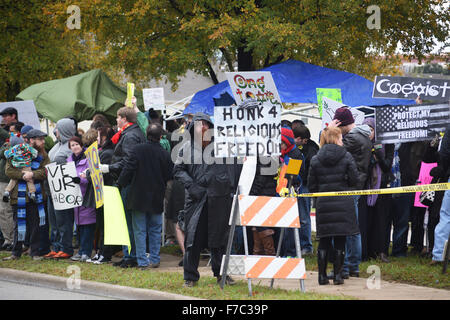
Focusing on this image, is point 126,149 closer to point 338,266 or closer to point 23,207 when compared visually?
point 23,207

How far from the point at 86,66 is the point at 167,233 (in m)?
13.6

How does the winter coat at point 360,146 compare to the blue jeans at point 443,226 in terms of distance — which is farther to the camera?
the winter coat at point 360,146

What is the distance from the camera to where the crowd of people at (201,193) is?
8.89 m

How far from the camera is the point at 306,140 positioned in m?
12.2

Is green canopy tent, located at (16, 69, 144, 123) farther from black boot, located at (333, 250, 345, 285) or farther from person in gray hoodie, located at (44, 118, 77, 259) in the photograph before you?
black boot, located at (333, 250, 345, 285)

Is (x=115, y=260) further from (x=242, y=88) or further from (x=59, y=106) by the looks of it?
(x=59, y=106)

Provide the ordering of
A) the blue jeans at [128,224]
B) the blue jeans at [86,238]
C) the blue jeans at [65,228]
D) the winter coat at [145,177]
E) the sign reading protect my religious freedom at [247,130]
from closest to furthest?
the sign reading protect my religious freedom at [247,130] < the winter coat at [145,177] < the blue jeans at [128,224] < the blue jeans at [86,238] < the blue jeans at [65,228]

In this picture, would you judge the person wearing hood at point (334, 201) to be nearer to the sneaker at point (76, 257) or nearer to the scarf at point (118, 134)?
the scarf at point (118, 134)

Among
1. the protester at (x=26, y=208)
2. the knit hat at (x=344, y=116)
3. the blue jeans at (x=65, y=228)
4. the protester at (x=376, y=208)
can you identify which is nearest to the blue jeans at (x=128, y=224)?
the blue jeans at (x=65, y=228)

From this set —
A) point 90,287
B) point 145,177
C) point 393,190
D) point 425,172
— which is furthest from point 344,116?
point 90,287

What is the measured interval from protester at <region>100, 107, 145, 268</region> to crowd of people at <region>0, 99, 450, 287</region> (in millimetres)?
16

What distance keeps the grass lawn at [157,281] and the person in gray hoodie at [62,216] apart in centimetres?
30

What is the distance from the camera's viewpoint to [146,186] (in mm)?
10484

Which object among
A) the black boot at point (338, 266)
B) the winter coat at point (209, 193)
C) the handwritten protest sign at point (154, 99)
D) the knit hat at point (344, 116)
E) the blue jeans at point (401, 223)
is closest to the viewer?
the winter coat at point (209, 193)
